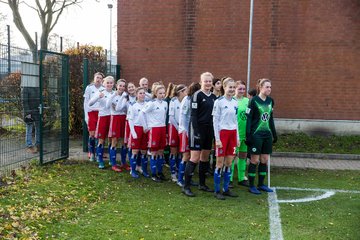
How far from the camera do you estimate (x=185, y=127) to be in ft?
25.0

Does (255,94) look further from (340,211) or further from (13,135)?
(13,135)

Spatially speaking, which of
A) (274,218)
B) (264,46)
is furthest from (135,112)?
(264,46)

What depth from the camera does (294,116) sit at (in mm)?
14031

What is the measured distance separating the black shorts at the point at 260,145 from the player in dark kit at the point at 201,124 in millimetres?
820

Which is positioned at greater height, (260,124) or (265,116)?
(265,116)

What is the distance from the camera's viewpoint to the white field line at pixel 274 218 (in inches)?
215

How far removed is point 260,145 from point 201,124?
1.26 m

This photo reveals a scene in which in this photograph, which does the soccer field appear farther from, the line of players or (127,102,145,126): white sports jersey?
(127,102,145,126): white sports jersey

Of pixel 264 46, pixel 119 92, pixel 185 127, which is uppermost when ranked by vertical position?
pixel 264 46

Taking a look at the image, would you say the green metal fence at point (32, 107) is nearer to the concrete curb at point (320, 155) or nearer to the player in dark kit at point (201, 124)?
the player in dark kit at point (201, 124)

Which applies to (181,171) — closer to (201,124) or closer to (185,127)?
(185,127)

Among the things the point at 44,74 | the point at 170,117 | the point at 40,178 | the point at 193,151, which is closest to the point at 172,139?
the point at 170,117

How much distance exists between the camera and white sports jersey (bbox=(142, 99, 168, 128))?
8.16 metres

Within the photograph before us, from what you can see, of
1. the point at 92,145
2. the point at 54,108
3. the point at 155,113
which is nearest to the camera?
the point at 155,113
